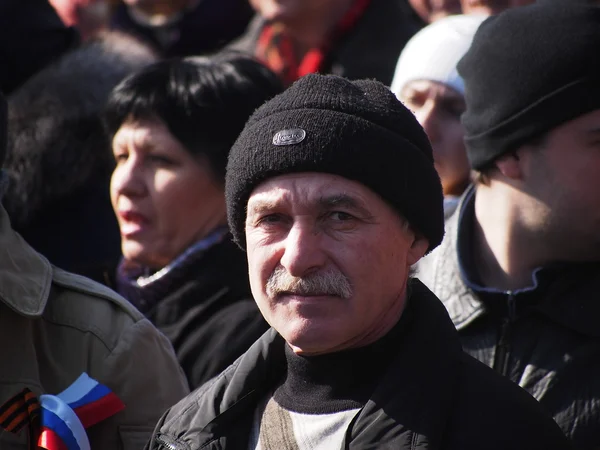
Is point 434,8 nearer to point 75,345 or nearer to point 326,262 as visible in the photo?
point 75,345

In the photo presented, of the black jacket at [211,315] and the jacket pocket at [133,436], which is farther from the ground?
the jacket pocket at [133,436]

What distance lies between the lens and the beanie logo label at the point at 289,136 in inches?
104

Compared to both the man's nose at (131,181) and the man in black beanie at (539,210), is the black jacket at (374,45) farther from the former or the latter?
the man in black beanie at (539,210)

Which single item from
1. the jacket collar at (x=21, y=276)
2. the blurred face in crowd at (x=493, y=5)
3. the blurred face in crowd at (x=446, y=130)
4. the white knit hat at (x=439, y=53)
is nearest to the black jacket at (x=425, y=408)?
the jacket collar at (x=21, y=276)

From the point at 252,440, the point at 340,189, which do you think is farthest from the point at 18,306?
the point at 340,189

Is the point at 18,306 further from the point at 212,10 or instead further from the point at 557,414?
the point at 212,10

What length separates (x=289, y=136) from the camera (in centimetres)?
267

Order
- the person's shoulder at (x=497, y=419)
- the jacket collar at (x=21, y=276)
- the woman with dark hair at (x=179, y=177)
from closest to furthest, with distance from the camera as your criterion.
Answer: the person's shoulder at (x=497, y=419) → the jacket collar at (x=21, y=276) → the woman with dark hair at (x=179, y=177)

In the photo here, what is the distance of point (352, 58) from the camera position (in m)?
5.33

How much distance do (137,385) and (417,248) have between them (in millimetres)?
917

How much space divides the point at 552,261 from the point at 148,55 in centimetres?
240

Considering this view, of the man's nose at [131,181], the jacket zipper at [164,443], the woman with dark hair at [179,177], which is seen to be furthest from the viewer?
the man's nose at [131,181]

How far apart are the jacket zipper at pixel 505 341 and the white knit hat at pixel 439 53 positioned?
121cm

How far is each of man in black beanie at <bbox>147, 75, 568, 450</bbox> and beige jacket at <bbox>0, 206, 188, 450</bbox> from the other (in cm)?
41
